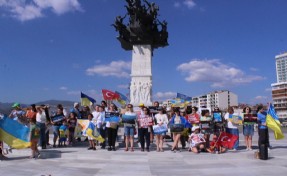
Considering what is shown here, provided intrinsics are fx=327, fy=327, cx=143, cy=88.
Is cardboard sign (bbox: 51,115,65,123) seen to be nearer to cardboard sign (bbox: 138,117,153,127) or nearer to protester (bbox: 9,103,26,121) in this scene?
protester (bbox: 9,103,26,121)

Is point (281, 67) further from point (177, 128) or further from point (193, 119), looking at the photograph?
point (177, 128)

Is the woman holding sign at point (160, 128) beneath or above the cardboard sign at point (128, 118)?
beneath

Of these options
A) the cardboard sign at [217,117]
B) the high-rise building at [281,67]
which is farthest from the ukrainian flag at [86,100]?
the high-rise building at [281,67]

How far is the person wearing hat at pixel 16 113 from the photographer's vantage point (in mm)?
12078

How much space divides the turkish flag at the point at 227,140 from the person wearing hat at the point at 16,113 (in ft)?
23.6

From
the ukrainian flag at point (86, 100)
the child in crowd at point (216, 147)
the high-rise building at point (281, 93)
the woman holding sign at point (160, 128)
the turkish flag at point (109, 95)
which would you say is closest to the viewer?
the child in crowd at point (216, 147)

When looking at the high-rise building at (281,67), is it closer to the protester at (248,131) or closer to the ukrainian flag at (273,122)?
the protester at (248,131)

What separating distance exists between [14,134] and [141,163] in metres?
4.36

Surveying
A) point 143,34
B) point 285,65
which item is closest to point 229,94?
point 285,65

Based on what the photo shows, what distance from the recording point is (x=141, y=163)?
9.30 meters

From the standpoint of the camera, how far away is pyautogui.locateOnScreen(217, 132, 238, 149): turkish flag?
11.4 meters

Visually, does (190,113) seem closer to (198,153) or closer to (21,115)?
(198,153)

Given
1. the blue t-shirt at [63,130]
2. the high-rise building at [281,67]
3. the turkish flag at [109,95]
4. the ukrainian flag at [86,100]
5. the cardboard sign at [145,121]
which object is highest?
the high-rise building at [281,67]

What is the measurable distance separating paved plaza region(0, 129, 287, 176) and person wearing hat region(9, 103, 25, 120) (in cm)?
143
